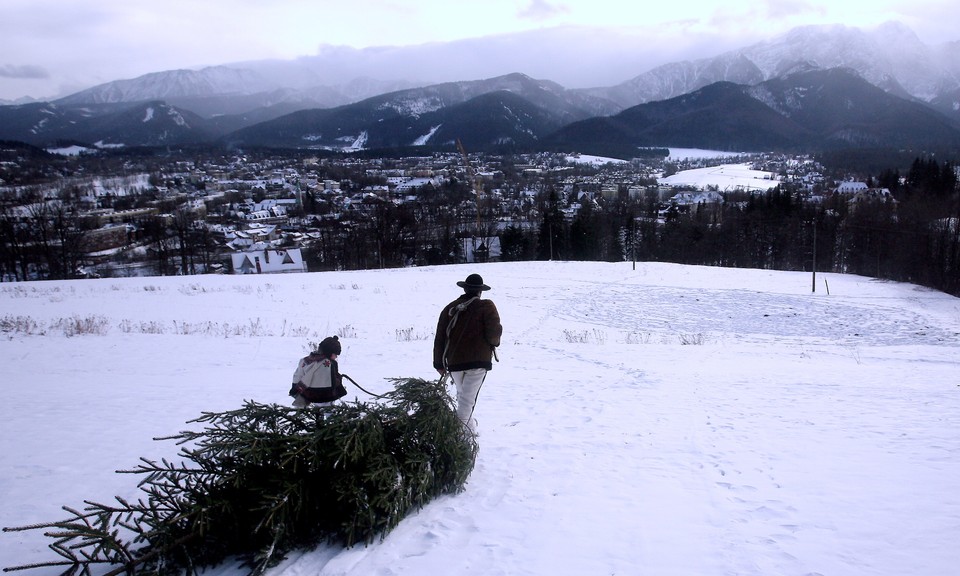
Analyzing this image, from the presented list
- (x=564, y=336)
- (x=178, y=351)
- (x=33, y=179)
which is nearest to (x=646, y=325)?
(x=564, y=336)

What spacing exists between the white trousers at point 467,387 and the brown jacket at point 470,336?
0.26 ft

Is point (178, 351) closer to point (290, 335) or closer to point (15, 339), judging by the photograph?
point (290, 335)

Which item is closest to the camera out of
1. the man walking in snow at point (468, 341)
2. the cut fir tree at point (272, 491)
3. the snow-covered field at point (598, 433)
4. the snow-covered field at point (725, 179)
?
the cut fir tree at point (272, 491)

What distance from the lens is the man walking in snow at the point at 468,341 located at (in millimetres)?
5305

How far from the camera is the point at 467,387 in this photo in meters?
5.39

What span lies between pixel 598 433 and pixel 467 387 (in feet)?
7.50

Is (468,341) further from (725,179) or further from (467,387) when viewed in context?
(725,179)

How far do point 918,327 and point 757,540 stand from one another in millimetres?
20316

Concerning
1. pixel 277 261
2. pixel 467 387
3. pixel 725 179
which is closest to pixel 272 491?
pixel 467 387

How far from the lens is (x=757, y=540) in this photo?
4020 millimetres

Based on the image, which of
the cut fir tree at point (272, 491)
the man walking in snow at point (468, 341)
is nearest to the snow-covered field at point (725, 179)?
the man walking in snow at point (468, 341)

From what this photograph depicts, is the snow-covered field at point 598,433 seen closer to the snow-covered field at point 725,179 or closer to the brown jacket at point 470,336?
the brown jacket at point 470,336

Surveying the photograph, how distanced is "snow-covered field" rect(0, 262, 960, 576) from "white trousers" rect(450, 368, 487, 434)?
25.8 inches

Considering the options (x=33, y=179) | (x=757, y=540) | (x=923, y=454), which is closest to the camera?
(x=757, y=540)
